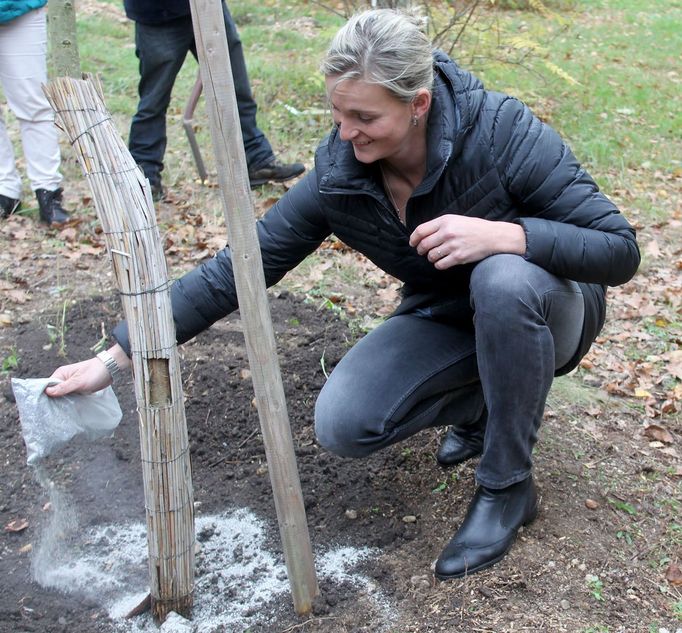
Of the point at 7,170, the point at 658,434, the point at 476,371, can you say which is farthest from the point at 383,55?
the point at 7,170

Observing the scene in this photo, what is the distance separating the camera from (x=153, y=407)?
7.09 feet

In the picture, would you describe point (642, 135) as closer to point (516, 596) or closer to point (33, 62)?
point (33, 62)

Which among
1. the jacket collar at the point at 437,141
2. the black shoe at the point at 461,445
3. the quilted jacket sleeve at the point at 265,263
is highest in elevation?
the jacket collar at the point at 437,141

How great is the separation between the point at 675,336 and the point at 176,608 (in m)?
2.79

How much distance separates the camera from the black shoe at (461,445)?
2.90 metres

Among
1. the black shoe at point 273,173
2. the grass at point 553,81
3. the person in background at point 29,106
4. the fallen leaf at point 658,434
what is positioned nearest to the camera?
the fallen leaf at point 658,434

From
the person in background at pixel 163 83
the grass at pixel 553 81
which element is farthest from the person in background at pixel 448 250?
the grass at pixel 553 81

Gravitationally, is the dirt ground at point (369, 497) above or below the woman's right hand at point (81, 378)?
below

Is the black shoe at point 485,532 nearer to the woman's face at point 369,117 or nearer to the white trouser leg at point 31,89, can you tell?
the woman's face at point 369,117

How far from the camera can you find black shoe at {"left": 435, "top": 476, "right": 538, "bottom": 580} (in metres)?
2.38

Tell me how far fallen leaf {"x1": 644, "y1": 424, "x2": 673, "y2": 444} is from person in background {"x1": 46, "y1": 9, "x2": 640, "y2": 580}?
830mm

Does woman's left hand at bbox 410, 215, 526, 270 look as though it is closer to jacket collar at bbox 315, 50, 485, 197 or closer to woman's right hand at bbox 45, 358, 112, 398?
jacket collar at bbox 315, 50, 485, 197

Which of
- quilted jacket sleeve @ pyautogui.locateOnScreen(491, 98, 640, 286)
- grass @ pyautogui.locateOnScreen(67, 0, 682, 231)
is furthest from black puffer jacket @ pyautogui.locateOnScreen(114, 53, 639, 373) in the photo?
grass @ pyautogui.locateOnScreen(67, 0, 682, 231)

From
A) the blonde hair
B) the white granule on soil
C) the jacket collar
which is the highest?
the blonde hair
